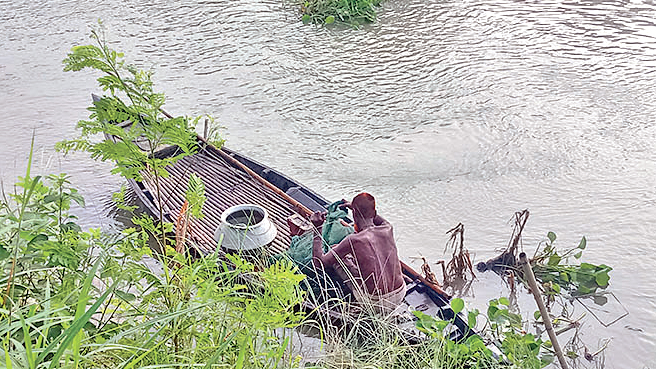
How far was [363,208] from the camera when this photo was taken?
3418mm

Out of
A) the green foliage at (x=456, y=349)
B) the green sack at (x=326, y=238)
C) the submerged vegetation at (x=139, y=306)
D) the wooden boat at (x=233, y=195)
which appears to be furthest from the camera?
the wooden boat at (x=233, y=195)

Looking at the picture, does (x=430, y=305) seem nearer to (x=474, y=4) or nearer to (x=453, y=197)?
(x=453, y=197)

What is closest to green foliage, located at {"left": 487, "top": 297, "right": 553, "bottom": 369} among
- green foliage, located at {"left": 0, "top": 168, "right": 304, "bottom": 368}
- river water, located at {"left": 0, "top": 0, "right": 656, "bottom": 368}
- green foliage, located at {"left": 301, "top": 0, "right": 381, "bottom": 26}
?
river water, located at {"left": 0, "top": 0, "right": 656, "bottom": 368}

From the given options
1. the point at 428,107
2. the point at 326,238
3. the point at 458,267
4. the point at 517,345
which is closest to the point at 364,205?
the point at 326,238

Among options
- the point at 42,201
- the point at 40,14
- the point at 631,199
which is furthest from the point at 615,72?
the point at 40,14

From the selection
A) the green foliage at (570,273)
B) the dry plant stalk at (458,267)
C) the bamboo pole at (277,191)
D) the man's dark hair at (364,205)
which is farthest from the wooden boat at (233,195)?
the green foliage at (570,273)

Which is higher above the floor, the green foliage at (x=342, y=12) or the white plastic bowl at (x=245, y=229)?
the white plastic bowl at (x=245, y=229)

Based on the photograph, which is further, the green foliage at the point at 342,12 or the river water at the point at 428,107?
the green foliage at the point at 342,12

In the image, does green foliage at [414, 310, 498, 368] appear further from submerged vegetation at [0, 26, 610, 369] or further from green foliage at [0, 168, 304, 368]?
green foliage at [0, 168, 304, 368]

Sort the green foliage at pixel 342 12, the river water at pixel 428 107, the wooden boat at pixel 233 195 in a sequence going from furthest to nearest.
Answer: the green foliage at pixel 342 12
the river water at pixel 428 107
the wooden boat at pixel 233 195

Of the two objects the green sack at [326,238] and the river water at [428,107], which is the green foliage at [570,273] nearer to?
the river water at [428,107]

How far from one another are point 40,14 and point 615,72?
928 cm

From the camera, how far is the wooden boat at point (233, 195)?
4.07m

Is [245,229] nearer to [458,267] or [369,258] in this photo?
[369,258]
